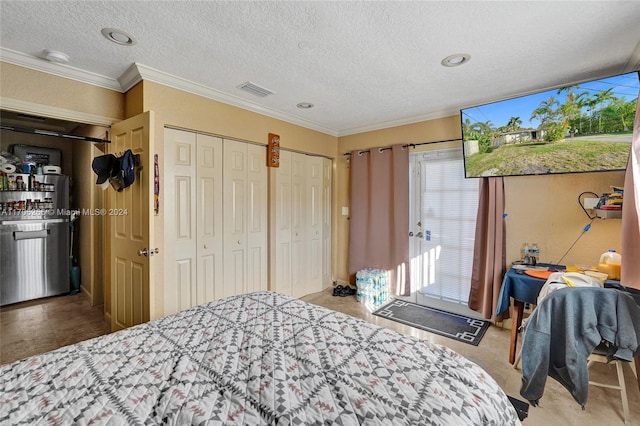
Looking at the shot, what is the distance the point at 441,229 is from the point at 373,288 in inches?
46.1

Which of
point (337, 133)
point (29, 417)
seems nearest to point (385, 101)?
point (337, 133)

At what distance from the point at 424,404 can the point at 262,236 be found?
2727 millimetres

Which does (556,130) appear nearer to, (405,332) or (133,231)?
(405,332)

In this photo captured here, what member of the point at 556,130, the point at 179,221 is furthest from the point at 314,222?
the point at 556,130

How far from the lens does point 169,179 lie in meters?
2.62

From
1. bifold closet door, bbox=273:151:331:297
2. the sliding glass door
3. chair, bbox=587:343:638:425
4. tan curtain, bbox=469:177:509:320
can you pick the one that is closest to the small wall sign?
bifold closet door, bbox=273:151:331:297

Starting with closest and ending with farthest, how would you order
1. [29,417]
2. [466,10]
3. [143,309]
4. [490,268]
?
[29,417] < [466,10] < [143,309] < [490,268]

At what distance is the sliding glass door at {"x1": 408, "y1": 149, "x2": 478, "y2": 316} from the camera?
134 inches

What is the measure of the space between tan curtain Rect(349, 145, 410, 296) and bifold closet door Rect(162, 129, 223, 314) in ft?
6.61

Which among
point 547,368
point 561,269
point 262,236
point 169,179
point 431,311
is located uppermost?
point 169,179

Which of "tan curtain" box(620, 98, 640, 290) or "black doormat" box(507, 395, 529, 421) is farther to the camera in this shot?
"black doormat" box(507, 395, 529, 421)

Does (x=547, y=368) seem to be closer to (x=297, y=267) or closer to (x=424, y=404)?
(x=424, y=404)

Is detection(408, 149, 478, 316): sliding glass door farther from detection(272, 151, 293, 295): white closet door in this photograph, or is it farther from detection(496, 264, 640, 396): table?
detection(272, 151, 293, 295): white closet door

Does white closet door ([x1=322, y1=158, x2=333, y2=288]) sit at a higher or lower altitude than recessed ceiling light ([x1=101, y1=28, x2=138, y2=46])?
lower
